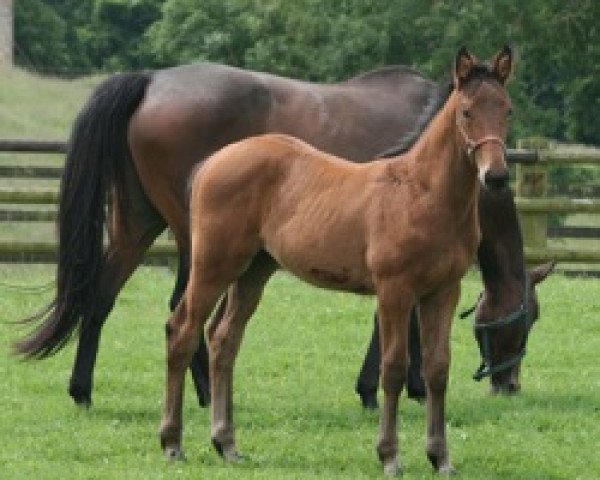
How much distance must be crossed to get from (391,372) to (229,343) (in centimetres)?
89

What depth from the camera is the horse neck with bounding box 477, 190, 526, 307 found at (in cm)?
838

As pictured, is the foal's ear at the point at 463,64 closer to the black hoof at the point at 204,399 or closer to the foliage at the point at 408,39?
the black hoof at the point at 204,399

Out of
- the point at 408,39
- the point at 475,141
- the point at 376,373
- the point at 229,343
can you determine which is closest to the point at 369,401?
the point at 376,373

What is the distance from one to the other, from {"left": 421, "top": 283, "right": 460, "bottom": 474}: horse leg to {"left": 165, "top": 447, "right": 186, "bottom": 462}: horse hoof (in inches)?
43.5

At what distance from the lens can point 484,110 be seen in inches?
256

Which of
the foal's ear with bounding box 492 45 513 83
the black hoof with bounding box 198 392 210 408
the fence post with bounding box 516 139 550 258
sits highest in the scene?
the foal's ear with bounding box 492 45 513 83

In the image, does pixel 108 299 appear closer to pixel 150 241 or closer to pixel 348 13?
pixel 150 241

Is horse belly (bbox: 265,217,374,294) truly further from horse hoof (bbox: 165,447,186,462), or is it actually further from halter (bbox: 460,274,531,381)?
halter (bbox: 460,274,531,381)

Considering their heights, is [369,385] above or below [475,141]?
below

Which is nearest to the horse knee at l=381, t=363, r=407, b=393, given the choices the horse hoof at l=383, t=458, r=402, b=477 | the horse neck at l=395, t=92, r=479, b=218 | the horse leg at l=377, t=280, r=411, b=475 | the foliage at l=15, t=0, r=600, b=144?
the horse leg at l=377, t=280, r=411, b=475

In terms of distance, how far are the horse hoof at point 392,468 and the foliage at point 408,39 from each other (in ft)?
72.7

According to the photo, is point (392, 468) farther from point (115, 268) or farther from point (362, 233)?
point (115, 268)

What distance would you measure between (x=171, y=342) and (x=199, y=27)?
3153 cm

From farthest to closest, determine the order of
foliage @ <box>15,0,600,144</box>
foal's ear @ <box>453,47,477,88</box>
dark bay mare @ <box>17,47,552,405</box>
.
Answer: foliage @ <box>15,0,600,144</box> → dark bay mare @ <box>17,47,552,405</box> → foal's ear @ <box>453,47,477,88</box>
